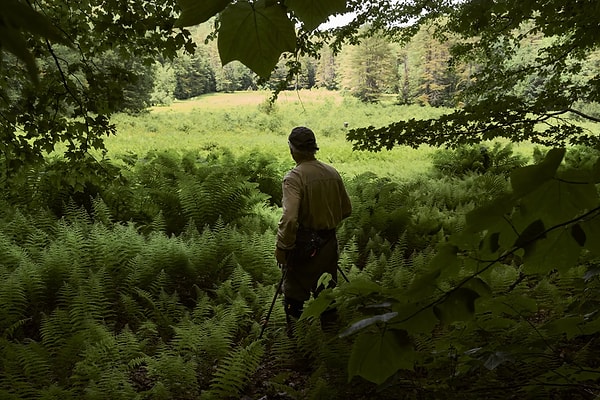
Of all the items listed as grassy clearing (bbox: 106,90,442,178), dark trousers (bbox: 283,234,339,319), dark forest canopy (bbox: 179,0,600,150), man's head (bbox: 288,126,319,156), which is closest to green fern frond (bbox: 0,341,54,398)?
dark trousers (bbox: 283,234,339,319)

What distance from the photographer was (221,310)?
13.7 feet

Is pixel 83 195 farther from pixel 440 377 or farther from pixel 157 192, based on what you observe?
pixel 440 377

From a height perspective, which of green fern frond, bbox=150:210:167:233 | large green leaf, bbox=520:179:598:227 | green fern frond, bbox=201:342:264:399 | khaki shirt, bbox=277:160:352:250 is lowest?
large green leaf, bbox=520:179:598:227

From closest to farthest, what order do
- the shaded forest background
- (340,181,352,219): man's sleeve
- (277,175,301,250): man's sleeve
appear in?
(277,175,301,250): man's sleeve → (340,181,352,219): man's sleeve → the shaded forest background

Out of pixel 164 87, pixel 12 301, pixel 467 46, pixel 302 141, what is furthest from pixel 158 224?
pixel 164 87

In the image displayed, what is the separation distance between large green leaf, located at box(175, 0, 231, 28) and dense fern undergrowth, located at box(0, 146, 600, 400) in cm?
47

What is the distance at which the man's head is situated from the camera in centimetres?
330

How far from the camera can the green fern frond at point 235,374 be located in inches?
115

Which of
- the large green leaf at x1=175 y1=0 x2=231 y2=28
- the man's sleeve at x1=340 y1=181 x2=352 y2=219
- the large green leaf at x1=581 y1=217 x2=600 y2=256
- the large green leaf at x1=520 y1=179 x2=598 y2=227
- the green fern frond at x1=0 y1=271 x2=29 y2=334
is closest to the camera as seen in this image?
the large green leaf at x1=175 y1=0 x2=231 y2=28

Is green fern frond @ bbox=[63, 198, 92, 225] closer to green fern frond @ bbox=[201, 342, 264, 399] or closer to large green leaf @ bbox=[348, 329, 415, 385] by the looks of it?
green fern frond @ bbox=[201, 342, 264, 399]

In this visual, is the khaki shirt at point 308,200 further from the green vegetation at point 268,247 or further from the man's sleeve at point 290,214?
the green vegetation at point 268,247

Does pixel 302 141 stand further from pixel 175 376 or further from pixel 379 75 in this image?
pixel 379 75

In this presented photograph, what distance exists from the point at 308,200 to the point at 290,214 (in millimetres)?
215

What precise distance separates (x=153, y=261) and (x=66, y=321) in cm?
133
